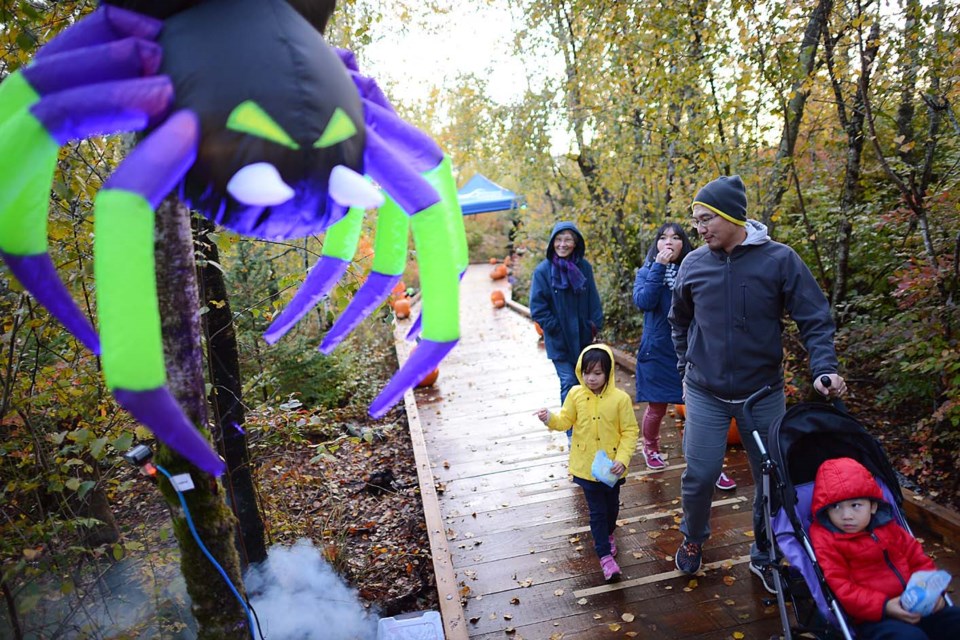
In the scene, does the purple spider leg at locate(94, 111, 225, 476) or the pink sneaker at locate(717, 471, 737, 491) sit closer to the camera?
the purple spider leg at locate(94, 111, 225, 476)

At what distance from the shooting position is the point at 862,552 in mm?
2312

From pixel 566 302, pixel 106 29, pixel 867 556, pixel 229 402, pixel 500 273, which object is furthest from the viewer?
pixel 500 273

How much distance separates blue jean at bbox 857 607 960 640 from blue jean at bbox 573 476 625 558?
4.70 ft

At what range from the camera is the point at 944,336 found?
3.81 m

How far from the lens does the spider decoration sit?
86cm

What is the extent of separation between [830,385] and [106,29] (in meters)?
2.90

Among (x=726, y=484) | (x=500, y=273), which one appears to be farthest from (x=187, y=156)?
(x=500, y=273)

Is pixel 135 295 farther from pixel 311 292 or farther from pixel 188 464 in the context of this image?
pixel 188 464

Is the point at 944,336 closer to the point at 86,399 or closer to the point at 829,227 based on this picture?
the point at 829,227

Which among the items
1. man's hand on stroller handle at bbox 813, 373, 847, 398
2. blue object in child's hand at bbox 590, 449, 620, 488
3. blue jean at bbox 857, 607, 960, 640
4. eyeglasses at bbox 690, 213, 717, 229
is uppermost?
eyeglasses at bbox 690, 213, 717, 229

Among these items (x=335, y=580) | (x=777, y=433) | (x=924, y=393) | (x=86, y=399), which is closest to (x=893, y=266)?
(x=924, y=393)

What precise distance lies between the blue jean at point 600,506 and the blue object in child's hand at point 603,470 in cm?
12

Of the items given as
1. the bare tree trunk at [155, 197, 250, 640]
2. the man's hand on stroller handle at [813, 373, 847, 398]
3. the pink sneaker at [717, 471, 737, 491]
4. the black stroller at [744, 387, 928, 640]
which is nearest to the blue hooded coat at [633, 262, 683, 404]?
the pink sneaker at [717, 471, 737, 491]

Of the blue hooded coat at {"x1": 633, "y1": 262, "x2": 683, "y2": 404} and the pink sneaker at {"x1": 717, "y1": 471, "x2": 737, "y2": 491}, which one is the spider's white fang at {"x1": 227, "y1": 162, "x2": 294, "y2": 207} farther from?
the pink sneaker at {"x1": 717, "y1": 471, "x2": 737, "y2": 491}
